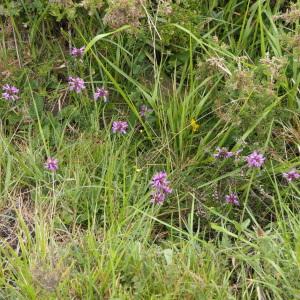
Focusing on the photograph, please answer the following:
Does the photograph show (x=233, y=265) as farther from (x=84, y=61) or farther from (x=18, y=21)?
(x=18, y=21)

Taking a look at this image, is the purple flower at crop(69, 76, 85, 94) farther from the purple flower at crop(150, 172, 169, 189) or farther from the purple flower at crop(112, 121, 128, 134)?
the purple flower at crop(150, 172, 169, 189)

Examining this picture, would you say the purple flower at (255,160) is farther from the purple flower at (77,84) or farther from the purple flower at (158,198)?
the purple flower at (77,84)

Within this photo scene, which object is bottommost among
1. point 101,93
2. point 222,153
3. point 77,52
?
point 222,153

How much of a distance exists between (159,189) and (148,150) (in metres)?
0.37

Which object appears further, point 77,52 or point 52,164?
point 77,52

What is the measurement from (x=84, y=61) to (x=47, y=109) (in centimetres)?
29

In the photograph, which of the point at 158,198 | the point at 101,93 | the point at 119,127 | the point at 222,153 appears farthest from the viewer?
the point at 101,93

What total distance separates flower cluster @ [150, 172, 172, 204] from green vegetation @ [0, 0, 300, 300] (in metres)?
0.02

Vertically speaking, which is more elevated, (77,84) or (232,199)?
(77,84)

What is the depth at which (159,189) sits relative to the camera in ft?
8.64

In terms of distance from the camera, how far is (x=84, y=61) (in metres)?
3.13

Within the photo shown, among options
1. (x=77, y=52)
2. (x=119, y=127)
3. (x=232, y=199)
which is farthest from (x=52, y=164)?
(x=232, y=199)

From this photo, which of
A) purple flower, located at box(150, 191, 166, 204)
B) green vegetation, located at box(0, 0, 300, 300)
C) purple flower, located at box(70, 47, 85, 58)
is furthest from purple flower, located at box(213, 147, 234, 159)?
purple flower, located at box(70, 47, 85, 58)

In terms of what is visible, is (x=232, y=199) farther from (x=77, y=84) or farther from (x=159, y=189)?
(x=77, y=84)
